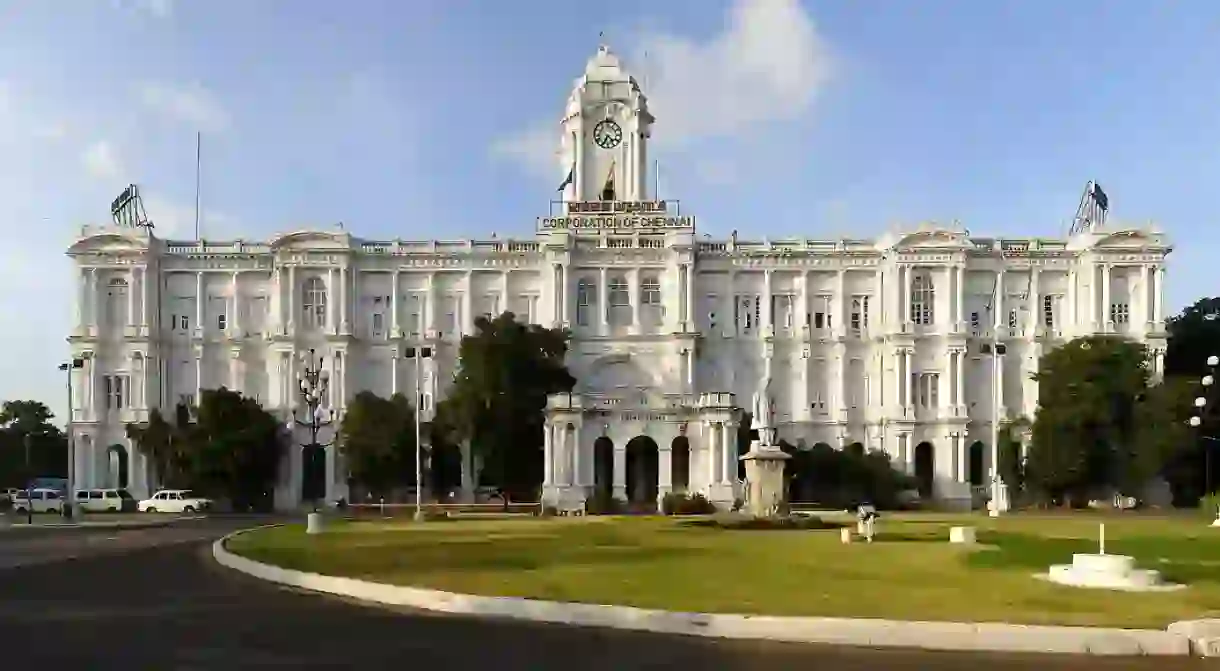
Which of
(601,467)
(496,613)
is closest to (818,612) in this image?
(496,613)

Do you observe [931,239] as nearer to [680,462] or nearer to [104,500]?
[680,462]

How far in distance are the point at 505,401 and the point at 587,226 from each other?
22.4 meters

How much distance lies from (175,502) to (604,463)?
28.5 meters

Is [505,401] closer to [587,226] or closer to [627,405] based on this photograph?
[627,405]

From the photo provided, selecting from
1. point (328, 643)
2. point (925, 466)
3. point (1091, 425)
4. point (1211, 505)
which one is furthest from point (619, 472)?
point (328, 643)

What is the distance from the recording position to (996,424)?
285 ft

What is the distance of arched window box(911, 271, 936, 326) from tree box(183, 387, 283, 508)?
4865 centimetres

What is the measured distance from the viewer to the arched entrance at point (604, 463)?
3049 inches

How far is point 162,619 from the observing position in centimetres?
1944

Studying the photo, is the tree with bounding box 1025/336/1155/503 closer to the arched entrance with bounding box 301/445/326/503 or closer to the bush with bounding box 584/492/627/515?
the bush with bounding box 584/492/627/515

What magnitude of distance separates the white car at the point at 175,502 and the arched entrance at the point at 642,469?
28.3 meters

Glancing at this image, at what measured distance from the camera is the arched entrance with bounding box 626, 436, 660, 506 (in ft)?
259

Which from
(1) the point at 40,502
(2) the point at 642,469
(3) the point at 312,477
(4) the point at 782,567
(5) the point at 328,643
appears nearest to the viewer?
(5) the point at 328,643

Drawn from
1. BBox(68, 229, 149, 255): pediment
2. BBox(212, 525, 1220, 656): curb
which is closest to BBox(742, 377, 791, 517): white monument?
BBox(212, 525, 1220, 656): curb
